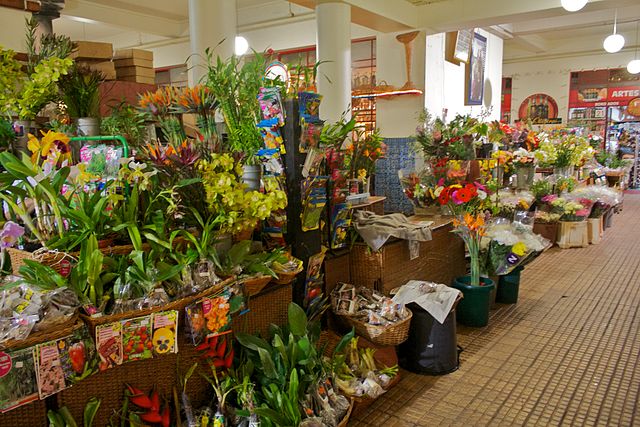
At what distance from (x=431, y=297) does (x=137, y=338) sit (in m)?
1.99

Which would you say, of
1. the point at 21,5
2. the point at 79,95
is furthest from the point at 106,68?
the point at 79,95

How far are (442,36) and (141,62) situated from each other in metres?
4.76

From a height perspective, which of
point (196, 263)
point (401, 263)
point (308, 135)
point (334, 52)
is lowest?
point (401, 263)

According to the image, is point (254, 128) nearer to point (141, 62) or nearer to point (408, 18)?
point (141, 62)

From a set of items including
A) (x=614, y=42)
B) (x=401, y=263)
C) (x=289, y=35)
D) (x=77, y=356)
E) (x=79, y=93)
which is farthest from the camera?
(x=289, y=35)

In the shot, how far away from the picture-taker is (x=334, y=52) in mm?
5859

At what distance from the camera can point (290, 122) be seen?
2.81 m

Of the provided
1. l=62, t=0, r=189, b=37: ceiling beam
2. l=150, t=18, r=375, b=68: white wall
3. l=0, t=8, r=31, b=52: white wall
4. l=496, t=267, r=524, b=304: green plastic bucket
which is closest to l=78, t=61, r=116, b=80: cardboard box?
l=0, t=8, r=31, b=52: white wall

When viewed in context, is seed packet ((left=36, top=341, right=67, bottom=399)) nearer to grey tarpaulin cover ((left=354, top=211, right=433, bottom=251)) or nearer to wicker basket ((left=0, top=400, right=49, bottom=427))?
wicker basket ((left=0, top=400, right=49, bottom=427))

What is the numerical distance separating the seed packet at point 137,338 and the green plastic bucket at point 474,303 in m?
2.76

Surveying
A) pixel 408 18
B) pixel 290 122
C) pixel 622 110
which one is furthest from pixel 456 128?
pixel 622 110

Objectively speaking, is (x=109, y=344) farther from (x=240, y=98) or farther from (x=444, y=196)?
(x=444, y=196)

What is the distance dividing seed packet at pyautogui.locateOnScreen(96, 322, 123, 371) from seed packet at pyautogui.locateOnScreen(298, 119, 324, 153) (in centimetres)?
141

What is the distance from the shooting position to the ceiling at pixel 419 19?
6.45 m
